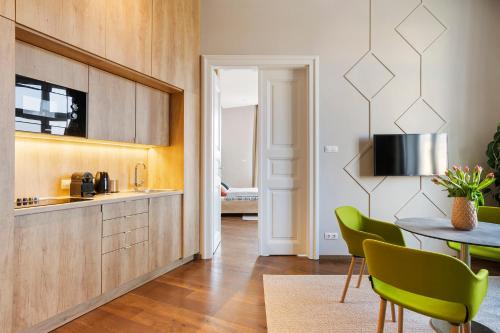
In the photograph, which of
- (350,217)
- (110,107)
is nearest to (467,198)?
(350,217)

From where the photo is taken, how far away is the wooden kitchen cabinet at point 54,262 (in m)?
1.74

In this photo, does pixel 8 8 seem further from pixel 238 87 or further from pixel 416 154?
pixel 238 87

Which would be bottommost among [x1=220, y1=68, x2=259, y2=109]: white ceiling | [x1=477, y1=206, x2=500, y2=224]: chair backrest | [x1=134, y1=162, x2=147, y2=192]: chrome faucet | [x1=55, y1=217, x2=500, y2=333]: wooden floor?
[x1=55, y1=217, x2=500, y2=333]: wooden floor

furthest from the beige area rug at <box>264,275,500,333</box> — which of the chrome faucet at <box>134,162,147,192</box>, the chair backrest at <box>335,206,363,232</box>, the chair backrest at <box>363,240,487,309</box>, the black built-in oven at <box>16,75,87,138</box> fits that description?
the black built-in oven at <box>16,75,87,138</box>

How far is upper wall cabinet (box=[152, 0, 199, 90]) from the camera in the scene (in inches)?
114

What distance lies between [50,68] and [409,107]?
399cm

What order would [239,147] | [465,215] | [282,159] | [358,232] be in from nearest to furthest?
[465,215], [358,232], [282,159], [239,147]

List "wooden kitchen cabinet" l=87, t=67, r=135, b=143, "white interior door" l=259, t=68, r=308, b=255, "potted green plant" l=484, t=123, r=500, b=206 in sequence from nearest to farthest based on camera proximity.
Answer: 1. "wooden kitchen cabinet" l=87, t=67, r=135, b=143
2. "potted green plant" l=484, t=123, r=500, b=206
3. "white interior door" l=259, t=68, r=308, b=255

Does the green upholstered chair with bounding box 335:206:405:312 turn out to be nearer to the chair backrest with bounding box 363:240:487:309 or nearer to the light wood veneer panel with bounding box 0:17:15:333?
the chair backrest with bounding box 363:240:487:309

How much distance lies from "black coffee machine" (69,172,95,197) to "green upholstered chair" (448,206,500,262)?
11.0 ft

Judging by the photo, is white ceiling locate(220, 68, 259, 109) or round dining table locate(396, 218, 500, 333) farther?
white ceiling locate(220, 68, 259, 109)

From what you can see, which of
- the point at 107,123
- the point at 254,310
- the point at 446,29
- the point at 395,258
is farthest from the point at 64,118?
the point at 446,29

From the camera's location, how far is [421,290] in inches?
51.5

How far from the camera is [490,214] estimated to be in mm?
2527
